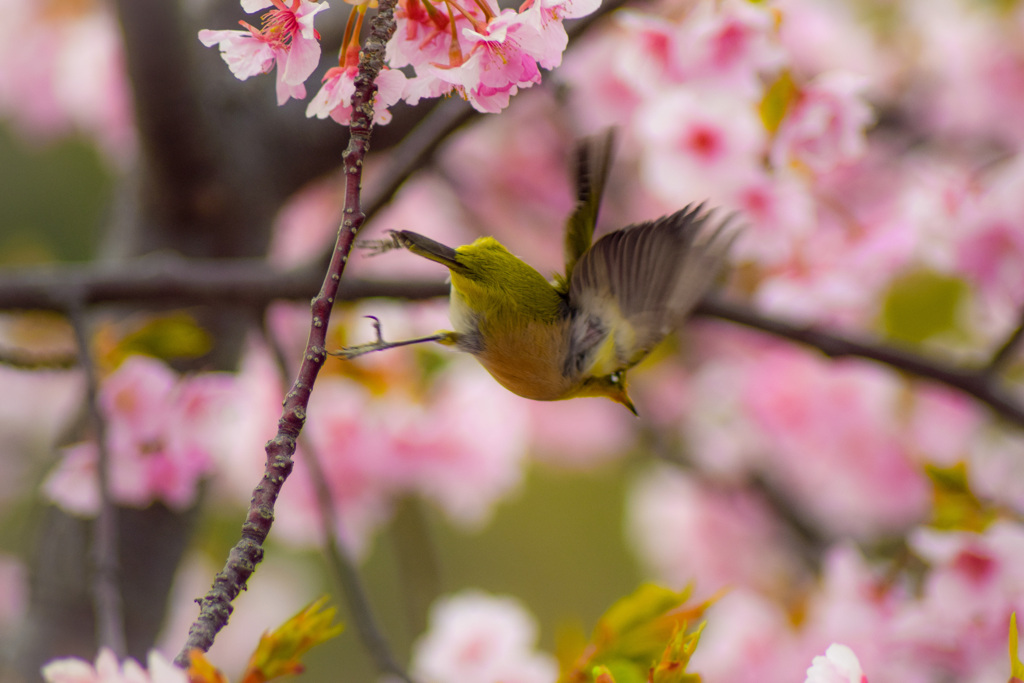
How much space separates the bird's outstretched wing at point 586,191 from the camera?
48 cm

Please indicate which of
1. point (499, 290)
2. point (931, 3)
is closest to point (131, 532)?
point (499, 290)

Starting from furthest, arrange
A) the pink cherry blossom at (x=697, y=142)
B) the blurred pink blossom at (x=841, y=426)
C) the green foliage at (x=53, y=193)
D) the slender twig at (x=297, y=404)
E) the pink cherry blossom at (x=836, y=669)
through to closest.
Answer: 1. the green foliage at (x=53, y=193)
2. the blurred pink blossom at (x=841, y=426)
3. the pink cherry blossom at (x=697, y=142)
4. the pink cherry blossom at (x=836, y=669)
5. the slender twig at (x=297, y=404)

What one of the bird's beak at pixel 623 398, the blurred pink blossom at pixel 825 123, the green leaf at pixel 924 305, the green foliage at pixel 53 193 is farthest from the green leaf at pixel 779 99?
the green foliage at pixel 53 193

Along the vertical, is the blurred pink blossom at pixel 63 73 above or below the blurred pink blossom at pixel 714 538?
above

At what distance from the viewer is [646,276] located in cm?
46

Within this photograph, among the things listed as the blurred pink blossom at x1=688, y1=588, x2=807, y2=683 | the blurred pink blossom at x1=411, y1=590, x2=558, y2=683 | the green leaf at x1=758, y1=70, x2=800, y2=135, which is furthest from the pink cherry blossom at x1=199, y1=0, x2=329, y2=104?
the blurred pink blossom at x1=688, y1=588, x2=807, y2=683

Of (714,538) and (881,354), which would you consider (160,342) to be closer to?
(881,354)

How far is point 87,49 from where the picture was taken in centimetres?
158

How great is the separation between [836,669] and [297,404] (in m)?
0.33

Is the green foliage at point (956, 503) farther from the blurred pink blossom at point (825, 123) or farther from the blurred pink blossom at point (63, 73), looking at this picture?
the blurred pink blossom at point (63, 73)

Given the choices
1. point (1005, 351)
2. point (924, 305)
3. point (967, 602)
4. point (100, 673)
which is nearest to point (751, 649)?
point (967, 602)

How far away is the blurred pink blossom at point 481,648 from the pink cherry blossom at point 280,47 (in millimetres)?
675

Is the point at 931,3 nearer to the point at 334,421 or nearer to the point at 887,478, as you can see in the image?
the point at 887,478

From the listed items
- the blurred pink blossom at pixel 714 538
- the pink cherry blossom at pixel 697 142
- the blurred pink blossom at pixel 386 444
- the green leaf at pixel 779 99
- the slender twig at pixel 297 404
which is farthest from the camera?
the blurred pink blossom at pixel 714 538
